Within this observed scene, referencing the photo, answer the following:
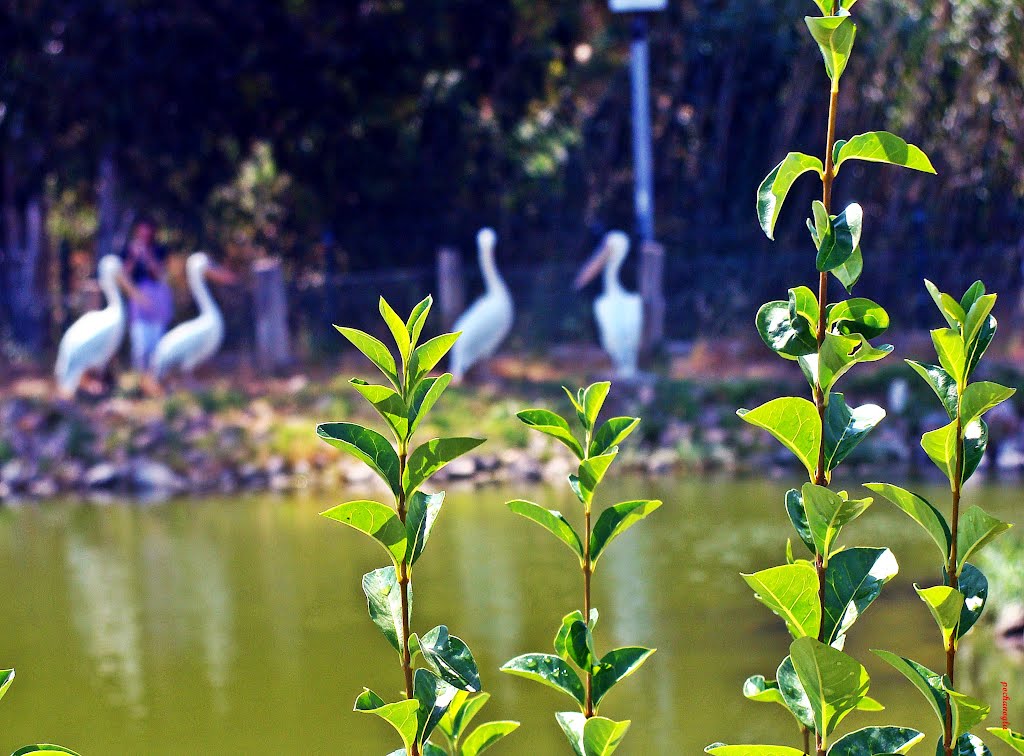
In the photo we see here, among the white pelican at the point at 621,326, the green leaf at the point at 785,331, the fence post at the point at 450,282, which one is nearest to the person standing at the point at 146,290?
the fence post at the point at 450,282

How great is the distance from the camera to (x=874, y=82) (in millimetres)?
11789

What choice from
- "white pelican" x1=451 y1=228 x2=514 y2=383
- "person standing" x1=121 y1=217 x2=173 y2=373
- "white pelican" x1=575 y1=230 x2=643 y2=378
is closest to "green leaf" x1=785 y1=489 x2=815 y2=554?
"white pelican" x1=575 y1=230 x2=643 y2=378

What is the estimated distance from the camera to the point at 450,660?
1.19 meters

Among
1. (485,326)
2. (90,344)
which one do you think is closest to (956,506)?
(485,326)

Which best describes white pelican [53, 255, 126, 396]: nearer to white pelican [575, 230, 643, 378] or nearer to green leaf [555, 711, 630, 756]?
white pelican [575, 230, 643, 378]

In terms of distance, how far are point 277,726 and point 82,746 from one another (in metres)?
0.54

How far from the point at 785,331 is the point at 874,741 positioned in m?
0.36

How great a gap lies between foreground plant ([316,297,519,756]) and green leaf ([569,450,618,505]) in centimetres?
12

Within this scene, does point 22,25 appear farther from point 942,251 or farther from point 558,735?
point 558,735

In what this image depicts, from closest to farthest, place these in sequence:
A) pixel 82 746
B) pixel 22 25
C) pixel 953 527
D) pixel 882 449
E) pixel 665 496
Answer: pixel 953 527, pixel 82 746, pixel 665 496, pixel 882 449, pixel 22 25

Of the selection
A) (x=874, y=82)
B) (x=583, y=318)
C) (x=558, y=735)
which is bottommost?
(x=558, y=735)

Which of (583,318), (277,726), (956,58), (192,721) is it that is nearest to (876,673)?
(277,726)

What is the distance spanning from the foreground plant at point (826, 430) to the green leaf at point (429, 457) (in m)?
0.26

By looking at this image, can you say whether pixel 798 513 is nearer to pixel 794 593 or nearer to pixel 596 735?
pixel 794 593
